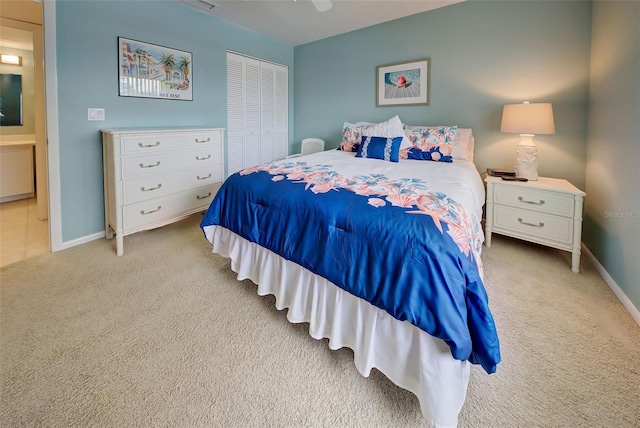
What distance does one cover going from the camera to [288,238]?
5.52 ft

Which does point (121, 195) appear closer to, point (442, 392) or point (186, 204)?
point (186, 204)

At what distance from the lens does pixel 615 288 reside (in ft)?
6.63

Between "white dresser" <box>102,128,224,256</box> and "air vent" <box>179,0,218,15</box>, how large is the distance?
134cm

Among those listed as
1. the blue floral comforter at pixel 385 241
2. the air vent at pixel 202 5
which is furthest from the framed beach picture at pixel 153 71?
the blue floral comforter at pixel 385 241

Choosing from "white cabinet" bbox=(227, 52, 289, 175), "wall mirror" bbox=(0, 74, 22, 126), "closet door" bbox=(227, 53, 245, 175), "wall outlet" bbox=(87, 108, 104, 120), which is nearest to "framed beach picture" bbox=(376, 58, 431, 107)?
"white cabinet" bbox=(227, 52, 289, 175)

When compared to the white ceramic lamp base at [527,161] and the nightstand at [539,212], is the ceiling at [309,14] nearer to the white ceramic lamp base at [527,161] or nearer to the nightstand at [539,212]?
the white ceramic lamp base at [527,161]

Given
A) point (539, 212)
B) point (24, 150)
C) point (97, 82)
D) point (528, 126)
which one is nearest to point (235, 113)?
point (97, 82)

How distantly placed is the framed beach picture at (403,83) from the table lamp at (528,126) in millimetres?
1109

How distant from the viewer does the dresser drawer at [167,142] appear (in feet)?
8.41

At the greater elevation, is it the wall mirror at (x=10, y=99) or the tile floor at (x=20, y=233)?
the wall mirror at (x=10, y=99)

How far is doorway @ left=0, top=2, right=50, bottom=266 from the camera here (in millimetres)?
2850

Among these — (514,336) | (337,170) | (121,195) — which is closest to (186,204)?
(121,195)

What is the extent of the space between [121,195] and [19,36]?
3.25m

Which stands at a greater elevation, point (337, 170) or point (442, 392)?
point (337, 170)
